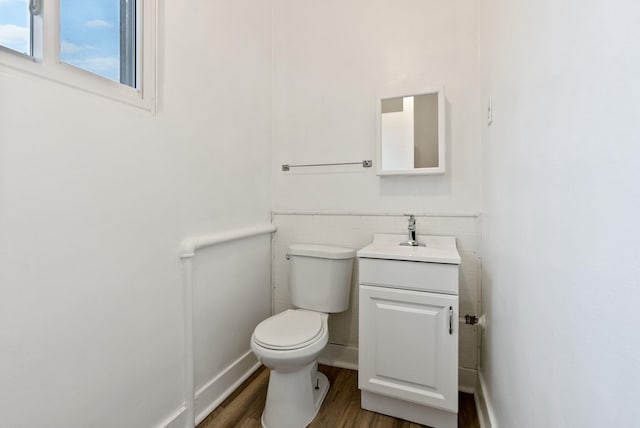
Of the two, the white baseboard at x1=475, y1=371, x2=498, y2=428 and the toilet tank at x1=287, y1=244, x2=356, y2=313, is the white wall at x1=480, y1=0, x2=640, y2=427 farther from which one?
the toilet tank at x1=287, y1=244, x2=356, y2=313

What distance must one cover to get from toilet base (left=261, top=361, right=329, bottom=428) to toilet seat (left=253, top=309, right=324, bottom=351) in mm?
172

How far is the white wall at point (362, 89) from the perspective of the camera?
1.68 metres

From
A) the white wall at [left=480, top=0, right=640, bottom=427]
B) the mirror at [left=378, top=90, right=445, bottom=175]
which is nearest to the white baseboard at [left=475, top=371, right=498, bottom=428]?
the white wall at [left=480, top=0, right=640, bottom=427]

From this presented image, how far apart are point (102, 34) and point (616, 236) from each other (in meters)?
1.52

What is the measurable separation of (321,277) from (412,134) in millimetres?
988

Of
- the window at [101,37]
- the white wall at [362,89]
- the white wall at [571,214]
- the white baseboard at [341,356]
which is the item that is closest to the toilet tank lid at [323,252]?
the white wall at [362,89]

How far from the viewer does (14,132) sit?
79 centimetres

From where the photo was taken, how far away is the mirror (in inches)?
65.8

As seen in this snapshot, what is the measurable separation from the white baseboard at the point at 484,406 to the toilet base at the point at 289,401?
77 cm

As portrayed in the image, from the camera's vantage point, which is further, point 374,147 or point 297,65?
point 297,65

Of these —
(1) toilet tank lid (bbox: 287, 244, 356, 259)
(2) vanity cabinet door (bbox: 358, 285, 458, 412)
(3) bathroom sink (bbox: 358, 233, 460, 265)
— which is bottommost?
(2) vanity cabinet door (bbox: 358, 285, 458, 412)

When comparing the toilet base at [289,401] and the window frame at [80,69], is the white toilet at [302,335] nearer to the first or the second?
the toilet base at [289,401]

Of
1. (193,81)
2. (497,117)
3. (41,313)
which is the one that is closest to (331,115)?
(193,81)

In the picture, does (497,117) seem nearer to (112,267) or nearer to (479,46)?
(479,46)
